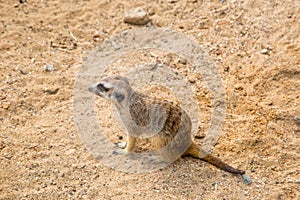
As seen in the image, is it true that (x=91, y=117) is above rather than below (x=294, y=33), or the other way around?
below

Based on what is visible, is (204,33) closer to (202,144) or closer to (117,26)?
(117,26)

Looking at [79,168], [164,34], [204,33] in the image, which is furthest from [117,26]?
[79,168]

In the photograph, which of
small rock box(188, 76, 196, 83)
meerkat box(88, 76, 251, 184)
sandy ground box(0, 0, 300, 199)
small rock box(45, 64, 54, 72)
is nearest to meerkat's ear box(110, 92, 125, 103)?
meerkat box(88, 76, 251, 184)

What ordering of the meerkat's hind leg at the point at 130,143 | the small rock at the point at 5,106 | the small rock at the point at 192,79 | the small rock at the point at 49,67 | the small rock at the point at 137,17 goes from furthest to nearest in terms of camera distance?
the small rock at the point at 137,17 < the small rock at the point at 49,67 < the small rock at the point at 192,79 < the small rock at the point at 5,106 < the meerkat's hind leg at the point at 130,143

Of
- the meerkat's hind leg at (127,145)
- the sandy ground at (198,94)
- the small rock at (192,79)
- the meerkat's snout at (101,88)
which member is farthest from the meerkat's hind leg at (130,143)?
the small rock at (192,79)

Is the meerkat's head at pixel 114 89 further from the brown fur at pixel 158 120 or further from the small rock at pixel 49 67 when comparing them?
the small rock at pixel 49 67

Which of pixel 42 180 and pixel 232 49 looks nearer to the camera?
pixel 42 180

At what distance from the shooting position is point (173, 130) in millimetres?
3557

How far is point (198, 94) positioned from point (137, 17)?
1311 millimetres

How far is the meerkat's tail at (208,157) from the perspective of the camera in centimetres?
359

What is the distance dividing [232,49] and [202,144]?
4.39ft

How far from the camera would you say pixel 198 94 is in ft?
14.4

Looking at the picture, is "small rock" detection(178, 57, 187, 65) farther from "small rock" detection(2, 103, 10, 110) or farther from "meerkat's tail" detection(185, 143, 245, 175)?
"small rock" detection(2, 103, 10, 110)

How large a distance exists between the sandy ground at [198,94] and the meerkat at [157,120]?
0.10 metres
